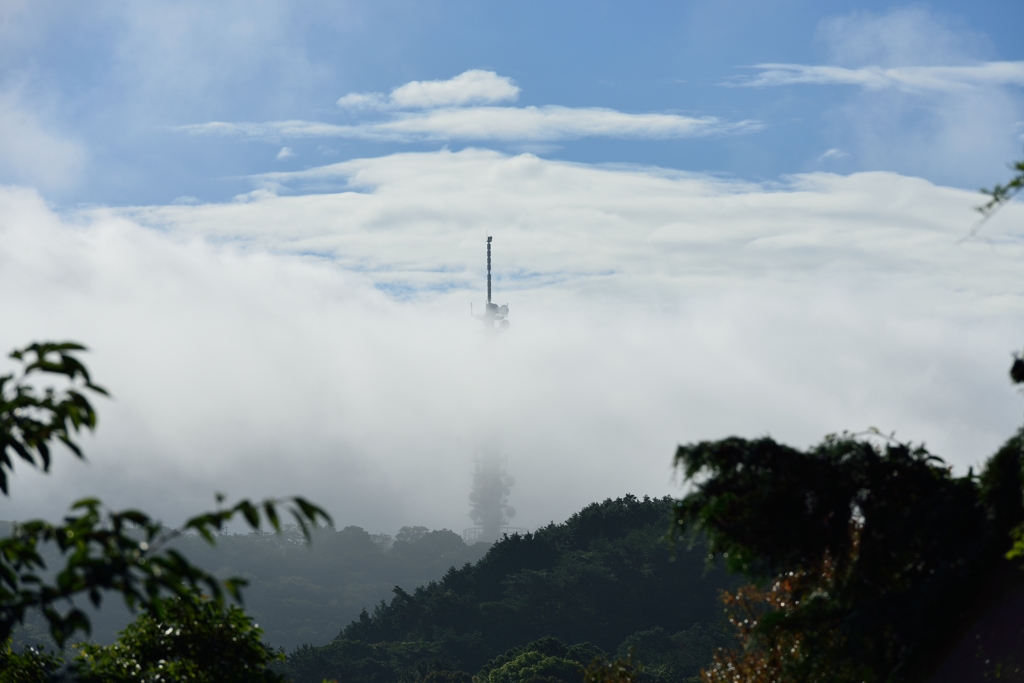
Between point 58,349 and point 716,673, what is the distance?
1290 centimetres

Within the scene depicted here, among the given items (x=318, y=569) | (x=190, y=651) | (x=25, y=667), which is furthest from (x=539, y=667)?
(x=318, y=569)

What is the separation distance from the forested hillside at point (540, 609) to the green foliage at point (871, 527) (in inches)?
2114

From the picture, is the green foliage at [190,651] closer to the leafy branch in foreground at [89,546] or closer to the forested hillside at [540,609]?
the leafy branch in foreground at [89,546]

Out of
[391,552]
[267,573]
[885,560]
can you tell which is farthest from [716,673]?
[391,552]

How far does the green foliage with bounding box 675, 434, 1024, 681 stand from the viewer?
10023 millimetres

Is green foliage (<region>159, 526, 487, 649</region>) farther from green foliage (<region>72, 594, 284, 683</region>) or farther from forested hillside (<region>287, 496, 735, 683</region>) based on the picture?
green foliage (<region>72, 594, 284, 683</region>)

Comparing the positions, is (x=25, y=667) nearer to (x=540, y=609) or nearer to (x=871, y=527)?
(x=871, y=527)

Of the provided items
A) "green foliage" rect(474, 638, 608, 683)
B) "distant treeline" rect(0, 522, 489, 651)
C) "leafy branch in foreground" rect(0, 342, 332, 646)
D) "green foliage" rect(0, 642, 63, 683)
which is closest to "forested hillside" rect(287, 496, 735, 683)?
"green foliage" rect(474, 638, 608, 683)

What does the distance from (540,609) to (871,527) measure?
62747 mm

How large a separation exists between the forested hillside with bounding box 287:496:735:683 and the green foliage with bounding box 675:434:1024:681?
5369 cm

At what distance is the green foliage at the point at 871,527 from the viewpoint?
10023mm

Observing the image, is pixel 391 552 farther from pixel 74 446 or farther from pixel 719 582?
pixel 74 446

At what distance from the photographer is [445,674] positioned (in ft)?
180

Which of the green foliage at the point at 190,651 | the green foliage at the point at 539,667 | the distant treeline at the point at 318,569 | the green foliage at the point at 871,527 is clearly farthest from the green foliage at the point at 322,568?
the green foliage at the point at 871,527
